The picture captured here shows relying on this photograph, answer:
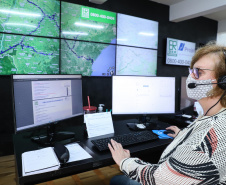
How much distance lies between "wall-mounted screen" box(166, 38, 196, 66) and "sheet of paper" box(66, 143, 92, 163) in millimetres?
3121

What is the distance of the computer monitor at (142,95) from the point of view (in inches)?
59.1

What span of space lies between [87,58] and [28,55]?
853 millimetres

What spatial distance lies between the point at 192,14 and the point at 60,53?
2507mm

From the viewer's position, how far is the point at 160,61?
364cm

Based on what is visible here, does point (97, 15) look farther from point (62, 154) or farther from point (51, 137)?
point (62, 154)

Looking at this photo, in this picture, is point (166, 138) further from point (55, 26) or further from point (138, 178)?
point (55, 26)

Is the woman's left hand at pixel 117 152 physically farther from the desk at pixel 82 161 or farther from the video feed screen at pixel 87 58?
the video feed screen at pixel 87 58

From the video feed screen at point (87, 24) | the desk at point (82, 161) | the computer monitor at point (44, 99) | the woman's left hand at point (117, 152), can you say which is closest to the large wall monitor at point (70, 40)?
the video feed screen at point (87, 24)

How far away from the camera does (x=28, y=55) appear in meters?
2.28

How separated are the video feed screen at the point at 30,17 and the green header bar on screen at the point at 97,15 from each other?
1.36 ft

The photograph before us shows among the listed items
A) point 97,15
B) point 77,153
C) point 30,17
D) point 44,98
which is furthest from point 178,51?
point 77,153

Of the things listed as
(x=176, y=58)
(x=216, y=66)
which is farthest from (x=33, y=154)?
(x=176, y=58)

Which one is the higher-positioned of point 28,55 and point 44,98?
point 28,55

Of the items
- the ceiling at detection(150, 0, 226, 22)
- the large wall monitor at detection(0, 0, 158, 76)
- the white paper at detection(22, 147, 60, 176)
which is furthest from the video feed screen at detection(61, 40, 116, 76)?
the white paper at detection(22, 147, 60, 176)
